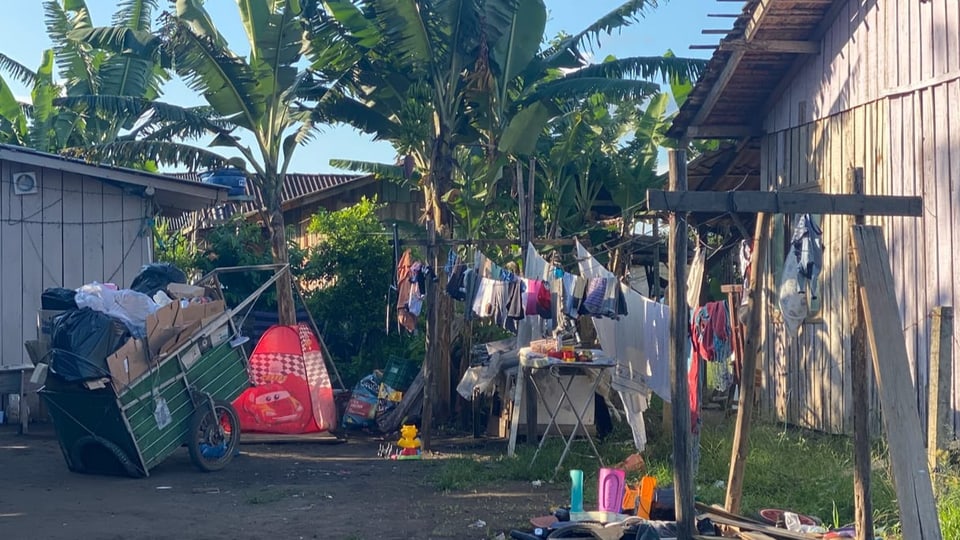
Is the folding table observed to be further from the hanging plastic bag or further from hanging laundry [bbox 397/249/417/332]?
the hanging plastic bag

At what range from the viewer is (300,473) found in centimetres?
1065

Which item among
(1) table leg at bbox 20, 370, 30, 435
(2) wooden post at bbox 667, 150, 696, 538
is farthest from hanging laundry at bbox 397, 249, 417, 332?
(2) wooden post at bbox 667, 150, 696, 538

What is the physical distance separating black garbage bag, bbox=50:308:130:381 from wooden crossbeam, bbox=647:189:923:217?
18.9 ft

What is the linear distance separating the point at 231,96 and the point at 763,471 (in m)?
8.51

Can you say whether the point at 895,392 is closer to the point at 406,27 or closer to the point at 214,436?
the point at 214,436

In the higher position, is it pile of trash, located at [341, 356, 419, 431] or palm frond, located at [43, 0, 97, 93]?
palm frond, located at [43, 0, 97, 93]

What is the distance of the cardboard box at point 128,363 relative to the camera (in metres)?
9.48

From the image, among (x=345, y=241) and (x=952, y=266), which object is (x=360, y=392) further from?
(x=952, y=266)

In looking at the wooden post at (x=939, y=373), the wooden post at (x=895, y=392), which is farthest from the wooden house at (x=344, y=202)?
the wooden post at (x=895, y=392)

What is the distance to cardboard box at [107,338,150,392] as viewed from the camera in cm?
948

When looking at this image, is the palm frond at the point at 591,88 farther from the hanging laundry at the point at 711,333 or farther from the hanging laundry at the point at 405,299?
the hanging laundry at the point at 711,333

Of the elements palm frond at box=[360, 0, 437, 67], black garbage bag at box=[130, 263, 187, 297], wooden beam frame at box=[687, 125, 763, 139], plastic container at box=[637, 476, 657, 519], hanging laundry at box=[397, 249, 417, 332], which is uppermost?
palm frond at box=[360, 0, 437, 67]

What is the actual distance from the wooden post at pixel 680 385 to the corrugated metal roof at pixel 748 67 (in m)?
4.58

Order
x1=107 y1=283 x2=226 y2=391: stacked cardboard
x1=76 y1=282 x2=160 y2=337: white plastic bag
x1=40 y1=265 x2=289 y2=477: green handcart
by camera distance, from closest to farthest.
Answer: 1. x1=107 y1=283 x2=226 y2=391: stacked cardboard
2. x1=40 y1=265 x2=289 y2=477: green handcart
3. x1=76 y1=282 x2=160 y2=337: white plastic bag
